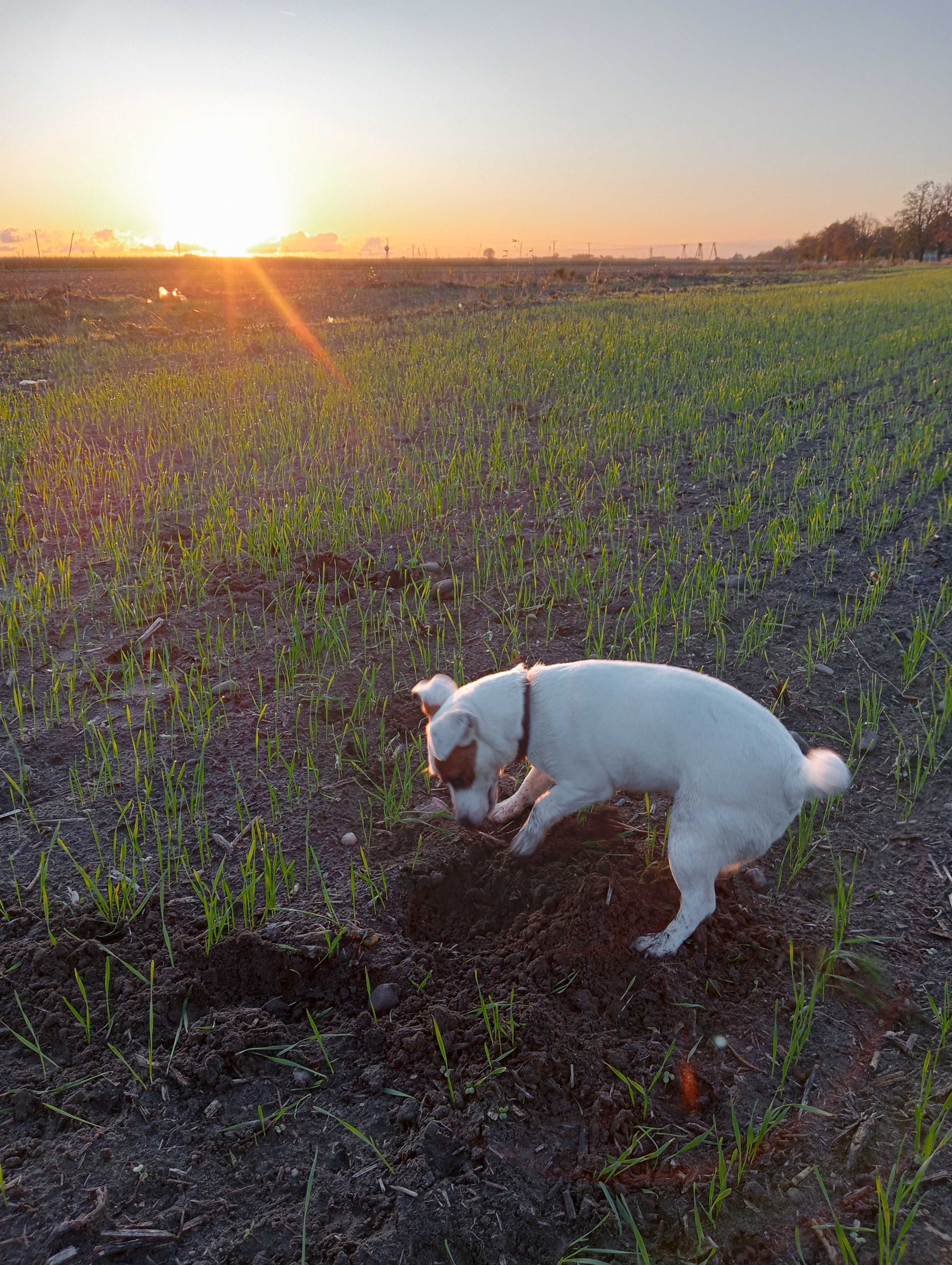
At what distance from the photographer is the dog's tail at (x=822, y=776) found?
2.62 m

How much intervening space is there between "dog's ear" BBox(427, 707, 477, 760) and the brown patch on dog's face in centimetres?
2

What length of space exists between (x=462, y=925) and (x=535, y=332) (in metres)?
16.2

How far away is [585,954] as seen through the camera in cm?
272

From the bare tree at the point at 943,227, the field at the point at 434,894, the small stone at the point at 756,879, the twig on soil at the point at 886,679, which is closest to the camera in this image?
the field at the point at 434,894

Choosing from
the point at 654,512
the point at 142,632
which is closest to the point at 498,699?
the point at 142,632

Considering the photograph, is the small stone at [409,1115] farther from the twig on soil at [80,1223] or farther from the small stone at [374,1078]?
the twig on soil at [80,1223]

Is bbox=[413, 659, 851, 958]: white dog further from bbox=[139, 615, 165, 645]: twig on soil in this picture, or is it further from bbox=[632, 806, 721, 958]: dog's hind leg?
bbox=[139, 615, 165, 645]: twig on soil

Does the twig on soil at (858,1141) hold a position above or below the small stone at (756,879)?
below

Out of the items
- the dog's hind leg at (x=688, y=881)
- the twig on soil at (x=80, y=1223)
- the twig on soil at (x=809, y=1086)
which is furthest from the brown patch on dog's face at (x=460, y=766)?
the twig on soil at (x=80, y=1223)

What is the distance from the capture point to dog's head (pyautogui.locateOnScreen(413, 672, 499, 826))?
2953mm

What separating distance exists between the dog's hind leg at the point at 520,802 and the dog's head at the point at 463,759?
0.34m

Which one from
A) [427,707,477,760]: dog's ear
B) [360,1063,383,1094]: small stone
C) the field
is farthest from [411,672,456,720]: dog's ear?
[360,1063,383,1094]: small stone

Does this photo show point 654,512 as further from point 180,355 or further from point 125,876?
point 180,355

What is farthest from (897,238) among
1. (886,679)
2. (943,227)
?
(886,679)
